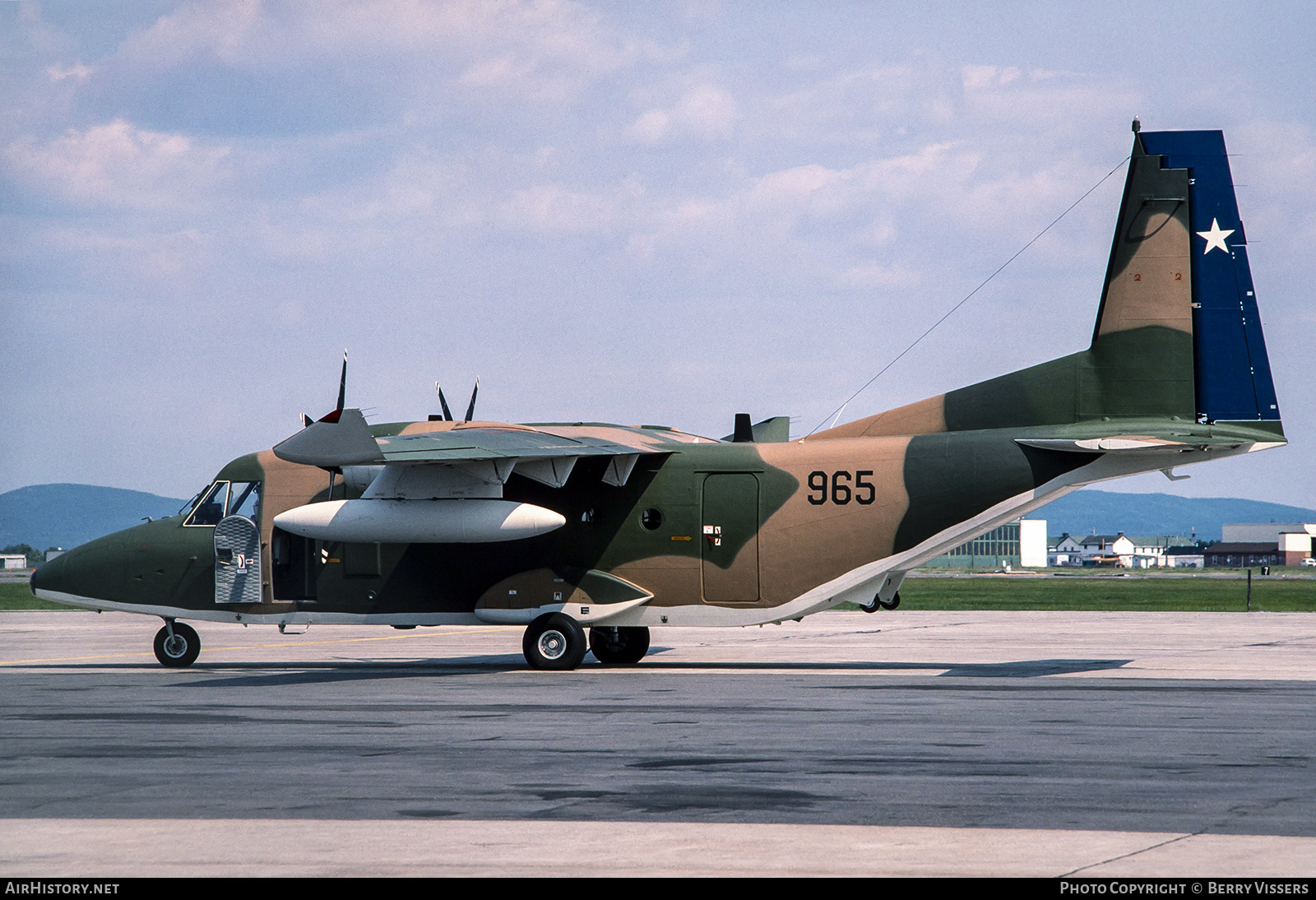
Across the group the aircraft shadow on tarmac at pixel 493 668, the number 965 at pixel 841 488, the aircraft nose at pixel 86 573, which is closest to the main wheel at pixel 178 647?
the aircraft shadow on tarmac at pixel 493 668

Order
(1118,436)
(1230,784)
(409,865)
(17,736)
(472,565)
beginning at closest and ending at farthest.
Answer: (409,865) < (1230,784) < (17,736) < (1118,436) < (472,565)

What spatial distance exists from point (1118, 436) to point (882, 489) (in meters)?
3.64

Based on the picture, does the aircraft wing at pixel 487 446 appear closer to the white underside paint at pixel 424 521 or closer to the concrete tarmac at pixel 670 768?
the white underside paint at pixel 424 521

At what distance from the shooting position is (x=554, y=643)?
796 inches

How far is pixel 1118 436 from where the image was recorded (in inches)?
735

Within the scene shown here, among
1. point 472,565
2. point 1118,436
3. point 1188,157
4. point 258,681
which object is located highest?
point 1188,157

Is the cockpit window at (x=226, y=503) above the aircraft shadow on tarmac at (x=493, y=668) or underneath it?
above

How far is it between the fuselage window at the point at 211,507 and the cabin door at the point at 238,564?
49cm

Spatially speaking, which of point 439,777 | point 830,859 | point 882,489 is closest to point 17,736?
point 439,777

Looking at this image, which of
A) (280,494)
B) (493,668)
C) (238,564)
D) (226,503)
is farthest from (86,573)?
(493,668)

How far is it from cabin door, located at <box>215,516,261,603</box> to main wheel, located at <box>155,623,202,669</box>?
1.13m

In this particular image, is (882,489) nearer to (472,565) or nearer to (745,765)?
(472,565)

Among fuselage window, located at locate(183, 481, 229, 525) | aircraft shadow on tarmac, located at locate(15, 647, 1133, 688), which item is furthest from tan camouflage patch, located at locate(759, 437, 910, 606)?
fuselage window, located at locate(183, 481, 229, 525)

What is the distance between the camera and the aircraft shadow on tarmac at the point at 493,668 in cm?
1961
